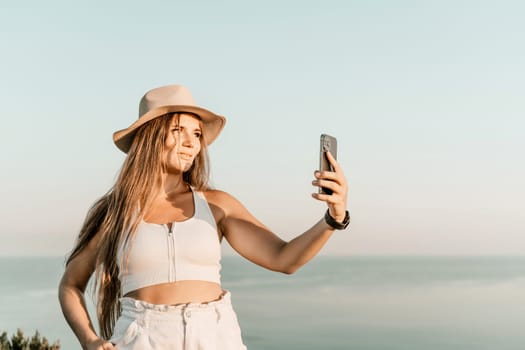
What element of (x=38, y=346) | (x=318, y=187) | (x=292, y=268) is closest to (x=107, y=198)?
(x=292, y=268)

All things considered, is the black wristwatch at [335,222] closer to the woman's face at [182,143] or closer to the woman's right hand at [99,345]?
the woman's face at [182,143]

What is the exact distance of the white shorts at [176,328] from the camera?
326cm

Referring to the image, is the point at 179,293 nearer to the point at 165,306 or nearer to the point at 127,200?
the point at 165,306

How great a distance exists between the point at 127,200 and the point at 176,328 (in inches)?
22.9

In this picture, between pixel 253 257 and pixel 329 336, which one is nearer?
pixel 253 257

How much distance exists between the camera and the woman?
329 centimetres

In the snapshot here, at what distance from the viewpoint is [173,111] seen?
3.67 meters

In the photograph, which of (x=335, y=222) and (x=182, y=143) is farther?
(x=182, y=143)

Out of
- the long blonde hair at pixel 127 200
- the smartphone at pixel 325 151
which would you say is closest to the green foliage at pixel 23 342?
the long blonde hair at pixel 127 200

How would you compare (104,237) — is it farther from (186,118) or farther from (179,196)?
(186,118)

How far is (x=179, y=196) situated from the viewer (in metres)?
3.64

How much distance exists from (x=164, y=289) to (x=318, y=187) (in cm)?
74

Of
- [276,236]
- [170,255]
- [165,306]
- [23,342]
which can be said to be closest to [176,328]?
[165,306]

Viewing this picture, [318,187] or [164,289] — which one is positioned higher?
[318,187]
